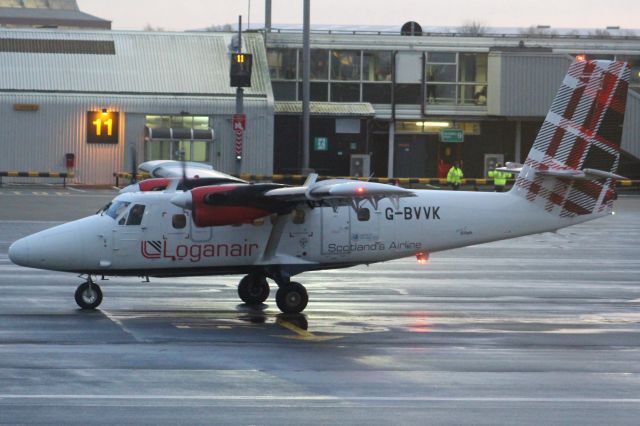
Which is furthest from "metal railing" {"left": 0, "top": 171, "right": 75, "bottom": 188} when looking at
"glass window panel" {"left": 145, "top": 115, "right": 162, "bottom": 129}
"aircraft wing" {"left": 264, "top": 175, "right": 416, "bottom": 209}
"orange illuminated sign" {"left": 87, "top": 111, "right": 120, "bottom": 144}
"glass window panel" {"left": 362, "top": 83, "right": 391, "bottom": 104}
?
"aircraft wing" {"left": 264, "top": 175, "right": 416, "bottom": 209}

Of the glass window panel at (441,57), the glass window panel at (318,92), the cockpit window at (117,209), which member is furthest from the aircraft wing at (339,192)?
the glass window panel at (441,57)

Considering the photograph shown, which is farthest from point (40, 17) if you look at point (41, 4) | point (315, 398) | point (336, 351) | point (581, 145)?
point (315, 398)

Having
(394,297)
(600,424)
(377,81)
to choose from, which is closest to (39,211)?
(394,297)

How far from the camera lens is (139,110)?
58.5m

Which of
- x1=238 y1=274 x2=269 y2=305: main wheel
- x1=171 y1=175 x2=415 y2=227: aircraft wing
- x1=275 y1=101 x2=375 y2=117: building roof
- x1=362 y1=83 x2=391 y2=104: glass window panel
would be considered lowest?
x1=238 y1=274 x2=269 y2=305: main wheel

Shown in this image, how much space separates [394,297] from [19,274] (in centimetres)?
852

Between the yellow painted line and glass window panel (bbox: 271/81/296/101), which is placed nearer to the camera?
the yellow painted line

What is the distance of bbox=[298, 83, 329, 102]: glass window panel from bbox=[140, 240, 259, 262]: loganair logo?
42.9 metres

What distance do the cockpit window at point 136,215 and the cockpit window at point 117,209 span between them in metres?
0.16

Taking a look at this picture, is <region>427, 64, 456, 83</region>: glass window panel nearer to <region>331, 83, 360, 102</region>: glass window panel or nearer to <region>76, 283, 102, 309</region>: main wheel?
<region>331, 83, 360, 102</region>: glass window panel

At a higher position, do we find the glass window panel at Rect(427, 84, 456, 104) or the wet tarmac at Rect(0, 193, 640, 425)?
the glass window panel at Rect(427, 84, 456, 104)

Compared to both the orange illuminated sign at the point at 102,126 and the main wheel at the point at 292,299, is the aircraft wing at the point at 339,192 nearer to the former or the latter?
the main wheel at the point at 292,299

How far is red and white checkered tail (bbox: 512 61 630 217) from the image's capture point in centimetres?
2230

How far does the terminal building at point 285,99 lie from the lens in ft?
190
